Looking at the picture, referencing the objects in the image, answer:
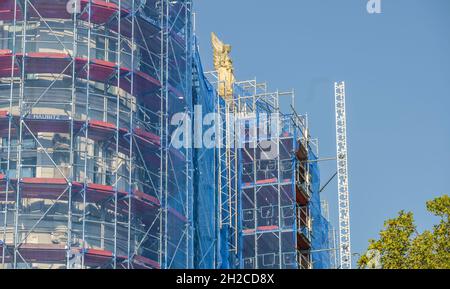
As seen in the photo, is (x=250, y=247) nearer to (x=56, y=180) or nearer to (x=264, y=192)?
(x=264, y=192)

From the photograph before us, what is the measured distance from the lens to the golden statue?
242 ft

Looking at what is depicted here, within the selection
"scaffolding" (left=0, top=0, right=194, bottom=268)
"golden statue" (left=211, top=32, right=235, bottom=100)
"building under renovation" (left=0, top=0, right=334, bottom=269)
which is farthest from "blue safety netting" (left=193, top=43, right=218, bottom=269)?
"golden statue" (left=211, top=32, right=235, bottom=100)

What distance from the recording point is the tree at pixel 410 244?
46.2m

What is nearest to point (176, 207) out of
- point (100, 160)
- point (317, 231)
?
point (100, 160)

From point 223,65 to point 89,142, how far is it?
23.1m

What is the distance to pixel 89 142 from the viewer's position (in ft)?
176

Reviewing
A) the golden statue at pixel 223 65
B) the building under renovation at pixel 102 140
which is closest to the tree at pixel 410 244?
the building under renovation at pixel 102 140

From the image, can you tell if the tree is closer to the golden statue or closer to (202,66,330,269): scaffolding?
(202,66,330,269): scaffolding

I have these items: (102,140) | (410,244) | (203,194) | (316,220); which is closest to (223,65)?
(316,220)

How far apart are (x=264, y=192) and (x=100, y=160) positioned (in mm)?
16194

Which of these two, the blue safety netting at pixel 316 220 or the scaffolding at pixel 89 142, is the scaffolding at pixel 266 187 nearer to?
the blue safety netting at pixel 316 220

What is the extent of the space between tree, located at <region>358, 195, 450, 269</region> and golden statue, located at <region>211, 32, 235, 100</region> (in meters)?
27.4

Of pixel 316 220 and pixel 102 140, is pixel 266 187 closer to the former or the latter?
pixel 316 220

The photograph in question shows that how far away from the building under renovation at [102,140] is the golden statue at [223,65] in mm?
10583
